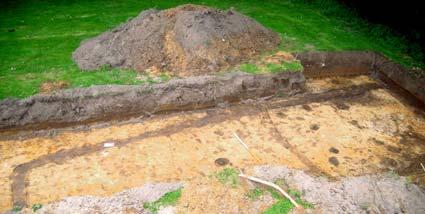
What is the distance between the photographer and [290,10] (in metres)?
11.0

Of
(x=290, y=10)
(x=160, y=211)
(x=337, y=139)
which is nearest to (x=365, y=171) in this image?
(x=337, y=139)

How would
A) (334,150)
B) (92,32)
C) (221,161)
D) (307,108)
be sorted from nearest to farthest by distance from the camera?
(221,161), (334,150), (307,108), (92,32)

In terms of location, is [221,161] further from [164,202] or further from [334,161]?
[334,161]

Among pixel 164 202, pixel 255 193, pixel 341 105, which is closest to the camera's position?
pixel 164 202

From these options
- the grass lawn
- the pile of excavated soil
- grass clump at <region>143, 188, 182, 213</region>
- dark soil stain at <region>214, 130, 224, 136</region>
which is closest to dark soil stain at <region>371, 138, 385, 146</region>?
dark soil stain at <region>214, 130, 224, 136</region>

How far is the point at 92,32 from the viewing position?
8.79 metres

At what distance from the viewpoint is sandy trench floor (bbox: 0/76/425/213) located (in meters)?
5.17

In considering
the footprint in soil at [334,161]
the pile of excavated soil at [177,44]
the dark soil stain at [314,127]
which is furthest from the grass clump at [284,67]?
the footprint in soil at [334,161]

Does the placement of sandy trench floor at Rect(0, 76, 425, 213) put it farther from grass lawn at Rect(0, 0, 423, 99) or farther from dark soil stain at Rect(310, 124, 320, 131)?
grass lawn at Rect(0, 0, 423, 99)

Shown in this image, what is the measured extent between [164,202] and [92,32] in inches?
211

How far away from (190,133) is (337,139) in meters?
2.45

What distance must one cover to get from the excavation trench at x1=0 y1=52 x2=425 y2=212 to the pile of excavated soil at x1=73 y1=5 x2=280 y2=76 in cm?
63

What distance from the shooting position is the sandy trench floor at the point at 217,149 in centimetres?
517

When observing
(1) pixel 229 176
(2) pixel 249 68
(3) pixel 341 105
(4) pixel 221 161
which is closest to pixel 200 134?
(4) pixel 221 161
